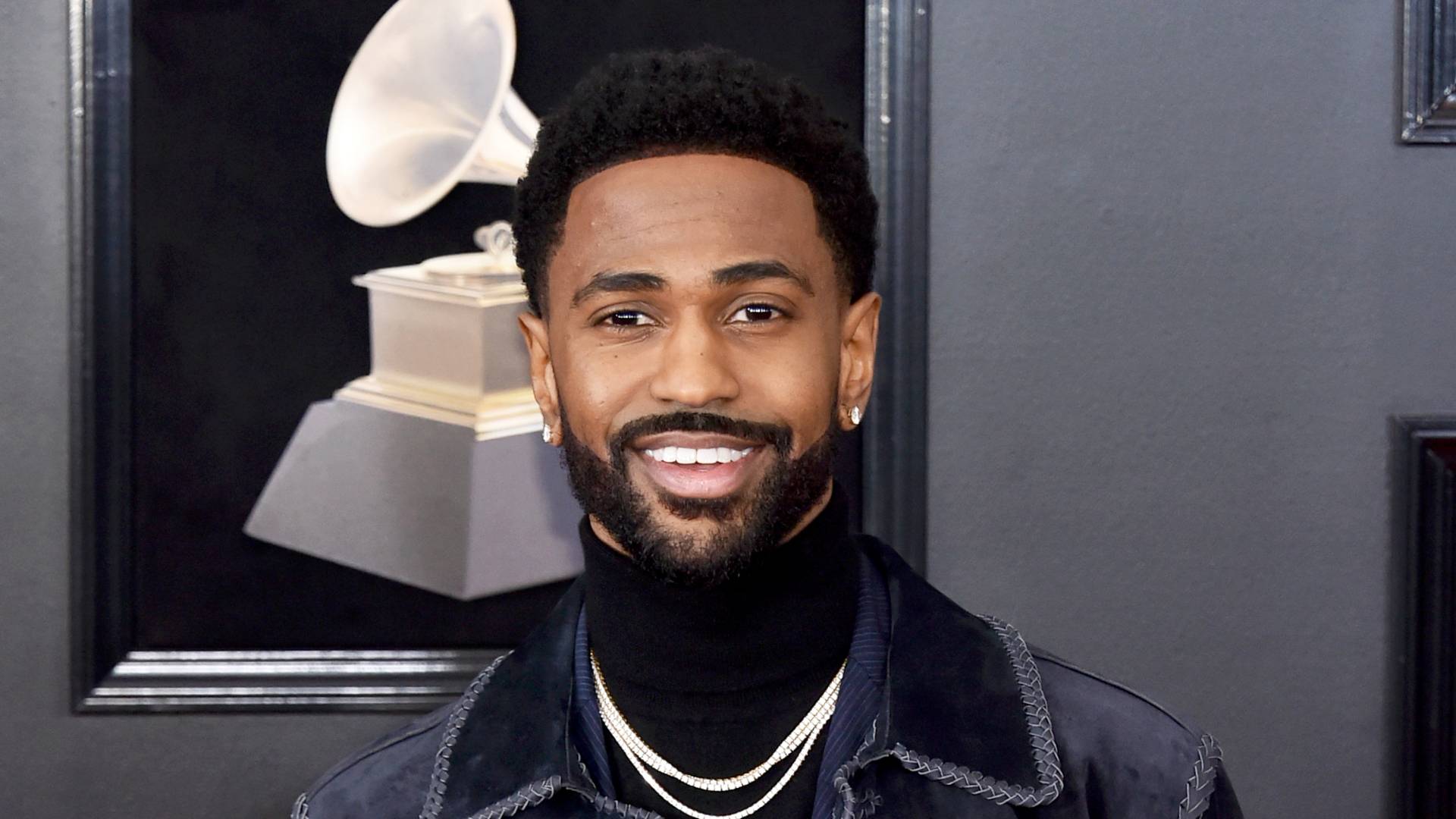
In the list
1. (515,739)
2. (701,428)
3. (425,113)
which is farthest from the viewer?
(425,113)

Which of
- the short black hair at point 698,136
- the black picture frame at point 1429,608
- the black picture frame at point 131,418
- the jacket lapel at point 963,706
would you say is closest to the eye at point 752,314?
the short black hair at point 698,136

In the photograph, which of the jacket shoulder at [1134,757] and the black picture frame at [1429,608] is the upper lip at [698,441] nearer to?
the jacket shoulder at [1134,757]

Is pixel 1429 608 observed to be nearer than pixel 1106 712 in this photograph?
No

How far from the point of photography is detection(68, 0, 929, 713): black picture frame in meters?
1.90

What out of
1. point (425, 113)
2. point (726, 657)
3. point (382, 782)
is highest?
point (425, 113)

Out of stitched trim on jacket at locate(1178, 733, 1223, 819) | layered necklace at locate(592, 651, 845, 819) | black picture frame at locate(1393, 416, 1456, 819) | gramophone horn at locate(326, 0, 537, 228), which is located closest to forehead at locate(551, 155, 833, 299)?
layered necklace at locate(592, 651, 845, 819)

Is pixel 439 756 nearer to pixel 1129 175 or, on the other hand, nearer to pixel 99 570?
pixel 99 570

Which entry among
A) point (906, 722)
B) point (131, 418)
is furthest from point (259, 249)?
point (906, 722)

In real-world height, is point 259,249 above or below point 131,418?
above

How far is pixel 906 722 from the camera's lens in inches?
44.8

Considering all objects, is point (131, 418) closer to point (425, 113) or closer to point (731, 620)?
point (425, 113)

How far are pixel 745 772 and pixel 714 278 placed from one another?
399mm

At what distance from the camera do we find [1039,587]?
197cm

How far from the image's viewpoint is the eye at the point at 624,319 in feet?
3.75
